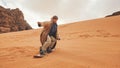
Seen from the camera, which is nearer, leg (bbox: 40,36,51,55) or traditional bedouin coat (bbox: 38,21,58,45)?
leg (bbox: 40,36,51,55)

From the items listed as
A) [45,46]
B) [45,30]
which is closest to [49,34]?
[45,30]

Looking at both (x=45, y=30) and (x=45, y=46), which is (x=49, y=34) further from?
(x=45, y=46)

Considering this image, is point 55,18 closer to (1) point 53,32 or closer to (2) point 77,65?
(1) point 53,32

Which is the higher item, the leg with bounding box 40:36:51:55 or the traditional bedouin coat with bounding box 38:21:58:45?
the traditional bedouin coat with bounding box 38:21:58:45

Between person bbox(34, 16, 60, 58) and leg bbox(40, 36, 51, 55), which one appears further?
person bbox(34, 16, 60, 58)

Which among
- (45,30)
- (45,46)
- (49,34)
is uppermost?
(45,30)

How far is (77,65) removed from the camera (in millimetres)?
4320

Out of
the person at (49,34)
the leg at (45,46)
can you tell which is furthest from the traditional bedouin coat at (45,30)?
the leg at (45,46)

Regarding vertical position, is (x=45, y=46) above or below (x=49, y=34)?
below

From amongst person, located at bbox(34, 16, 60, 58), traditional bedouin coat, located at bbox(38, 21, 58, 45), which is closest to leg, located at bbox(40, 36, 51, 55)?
person, located at bbox(34, 16, 60, 58)

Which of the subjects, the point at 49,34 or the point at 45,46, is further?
the point at 49,34

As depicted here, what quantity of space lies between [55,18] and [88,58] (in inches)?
75.4

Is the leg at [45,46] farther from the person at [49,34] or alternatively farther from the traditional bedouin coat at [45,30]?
the traditional bedouin coat at [45,30]

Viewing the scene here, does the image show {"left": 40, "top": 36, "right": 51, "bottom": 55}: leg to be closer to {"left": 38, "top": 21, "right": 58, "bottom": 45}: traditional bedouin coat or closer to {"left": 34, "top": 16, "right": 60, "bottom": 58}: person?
{"left": 34, "top": 16, "right": 60, "bottom": 58}: person
